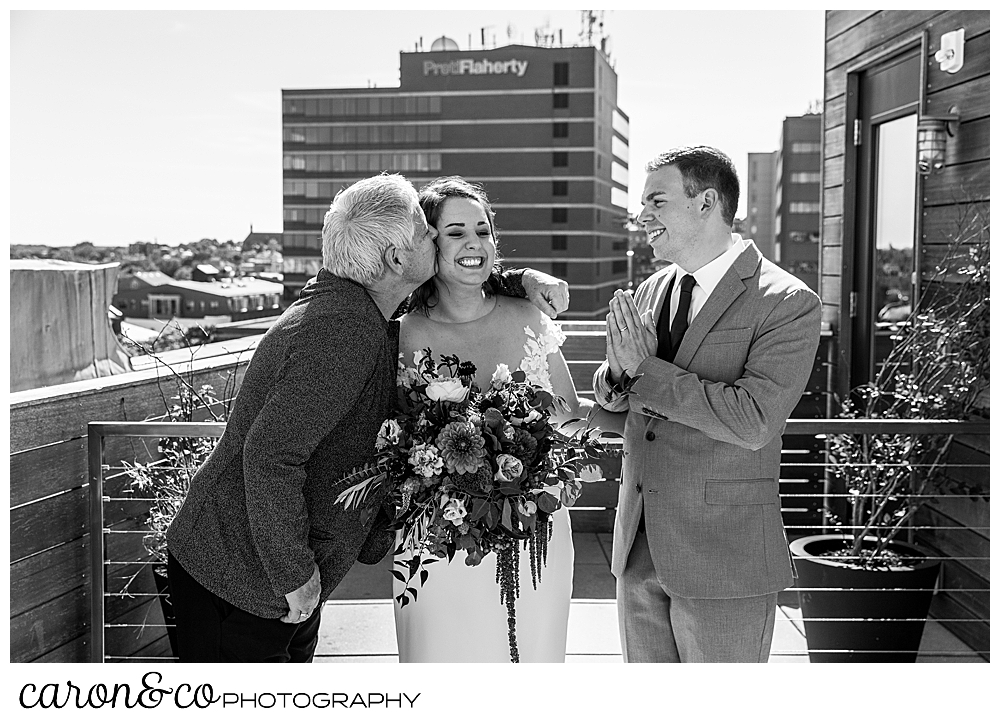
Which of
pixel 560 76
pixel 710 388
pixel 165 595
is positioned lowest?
pixel 165 595

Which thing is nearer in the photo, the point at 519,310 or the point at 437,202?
the point at 437,202

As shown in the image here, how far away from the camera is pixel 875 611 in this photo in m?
3.11

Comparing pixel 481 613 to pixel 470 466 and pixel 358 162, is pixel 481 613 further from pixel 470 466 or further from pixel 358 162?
pixel 358 162

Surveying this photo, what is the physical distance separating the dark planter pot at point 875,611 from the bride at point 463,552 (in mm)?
1356

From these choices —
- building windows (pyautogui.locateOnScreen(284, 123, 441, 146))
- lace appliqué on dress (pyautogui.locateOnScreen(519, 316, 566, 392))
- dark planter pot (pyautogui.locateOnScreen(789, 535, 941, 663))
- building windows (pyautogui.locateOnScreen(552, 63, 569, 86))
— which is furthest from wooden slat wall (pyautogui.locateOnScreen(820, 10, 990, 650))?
building windows (pyautogui.locateOnScreen(552, 63, 569, 86))

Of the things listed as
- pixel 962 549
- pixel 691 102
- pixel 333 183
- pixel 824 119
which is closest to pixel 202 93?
pixel 691 102

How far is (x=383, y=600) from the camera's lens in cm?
411

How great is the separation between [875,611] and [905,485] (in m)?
0.59

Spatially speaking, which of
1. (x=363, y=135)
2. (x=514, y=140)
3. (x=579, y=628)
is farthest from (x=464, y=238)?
(x=514, y=140)

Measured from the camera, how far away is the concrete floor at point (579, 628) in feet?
10.8

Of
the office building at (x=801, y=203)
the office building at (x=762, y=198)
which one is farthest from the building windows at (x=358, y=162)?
the office building at (x=801, y=203)

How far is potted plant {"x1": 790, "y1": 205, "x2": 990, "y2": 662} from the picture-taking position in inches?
122
